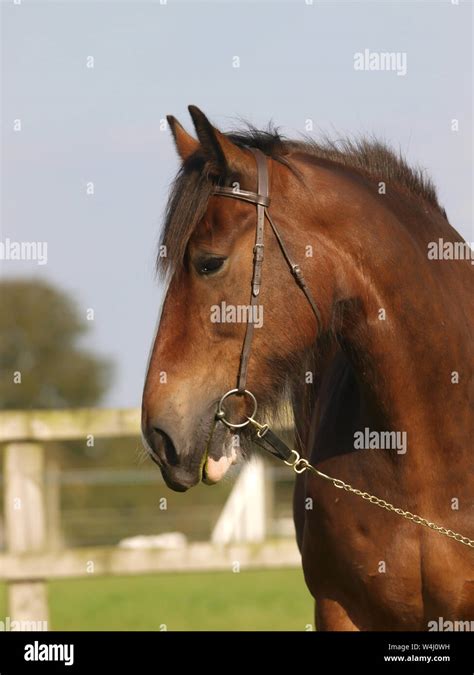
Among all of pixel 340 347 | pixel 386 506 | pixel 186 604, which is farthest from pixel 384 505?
pixel 186 604

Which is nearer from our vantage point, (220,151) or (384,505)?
(220,151)

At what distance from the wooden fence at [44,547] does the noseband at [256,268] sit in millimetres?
3966

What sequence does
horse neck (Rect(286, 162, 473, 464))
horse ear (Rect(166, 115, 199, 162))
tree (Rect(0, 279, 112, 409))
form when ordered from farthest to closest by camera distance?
tree (Rect(0, 279, 112, 409))
horse ear (Rect(166, 115, 199, 162))
horse neck (Rect(286, 162, 473, 464))

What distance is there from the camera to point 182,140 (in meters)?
4.10

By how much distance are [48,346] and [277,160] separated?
47.0 metres

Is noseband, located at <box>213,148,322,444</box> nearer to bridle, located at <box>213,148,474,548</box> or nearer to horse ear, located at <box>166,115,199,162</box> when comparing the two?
bridle, located at <box>213,148,474,548</box>

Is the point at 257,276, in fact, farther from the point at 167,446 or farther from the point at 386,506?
the point at 386,506

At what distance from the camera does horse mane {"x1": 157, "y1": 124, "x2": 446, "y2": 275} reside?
3.79 m

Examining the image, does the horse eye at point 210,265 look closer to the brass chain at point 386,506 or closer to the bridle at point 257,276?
the bridle at point 257,276

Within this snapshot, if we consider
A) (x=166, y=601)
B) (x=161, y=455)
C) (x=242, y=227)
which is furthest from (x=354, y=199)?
(x=166, y=601)

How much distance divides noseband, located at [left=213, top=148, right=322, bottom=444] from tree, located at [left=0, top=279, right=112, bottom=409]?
43382mm

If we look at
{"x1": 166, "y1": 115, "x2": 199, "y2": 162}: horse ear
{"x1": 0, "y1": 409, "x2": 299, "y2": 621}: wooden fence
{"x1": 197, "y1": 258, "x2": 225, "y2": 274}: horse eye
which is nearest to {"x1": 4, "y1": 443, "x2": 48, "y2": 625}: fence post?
{"x1": 0, "y1": 409, "x2": 299, "y2": 621}: wooden fence

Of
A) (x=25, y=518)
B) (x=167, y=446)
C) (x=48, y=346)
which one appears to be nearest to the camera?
(x=167, y=446)
